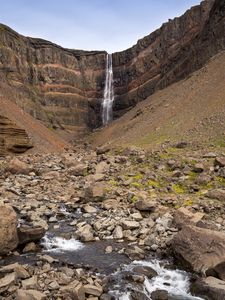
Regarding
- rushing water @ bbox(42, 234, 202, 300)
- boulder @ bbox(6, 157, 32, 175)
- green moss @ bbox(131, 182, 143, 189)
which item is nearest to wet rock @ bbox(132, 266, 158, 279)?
rushing water @ bbox(42, 234, 202, 300)

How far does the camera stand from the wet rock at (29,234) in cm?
1544

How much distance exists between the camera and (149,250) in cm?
1628

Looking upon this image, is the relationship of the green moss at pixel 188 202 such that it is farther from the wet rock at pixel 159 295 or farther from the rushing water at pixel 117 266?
the wet rock at pixel 159 295

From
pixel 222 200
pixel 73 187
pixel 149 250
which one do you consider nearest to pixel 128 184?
pixel 73 187

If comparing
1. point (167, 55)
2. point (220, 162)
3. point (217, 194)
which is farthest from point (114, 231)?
point (167, 55)

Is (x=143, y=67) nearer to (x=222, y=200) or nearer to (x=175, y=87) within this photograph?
(x=175, y=87)

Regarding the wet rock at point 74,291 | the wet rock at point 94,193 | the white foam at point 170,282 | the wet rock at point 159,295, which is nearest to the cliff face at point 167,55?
the wet rock at point 94,193

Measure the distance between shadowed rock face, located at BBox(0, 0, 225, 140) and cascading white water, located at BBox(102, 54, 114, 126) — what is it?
4.57 ft

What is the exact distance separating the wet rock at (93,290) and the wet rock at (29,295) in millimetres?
1475

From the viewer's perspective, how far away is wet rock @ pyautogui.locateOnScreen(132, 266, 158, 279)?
1373 centimetres

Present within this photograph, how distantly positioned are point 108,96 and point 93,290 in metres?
96.1

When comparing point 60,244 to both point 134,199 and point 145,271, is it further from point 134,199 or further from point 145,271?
point 134,199

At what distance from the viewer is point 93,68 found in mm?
111062

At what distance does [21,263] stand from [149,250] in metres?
5.69
